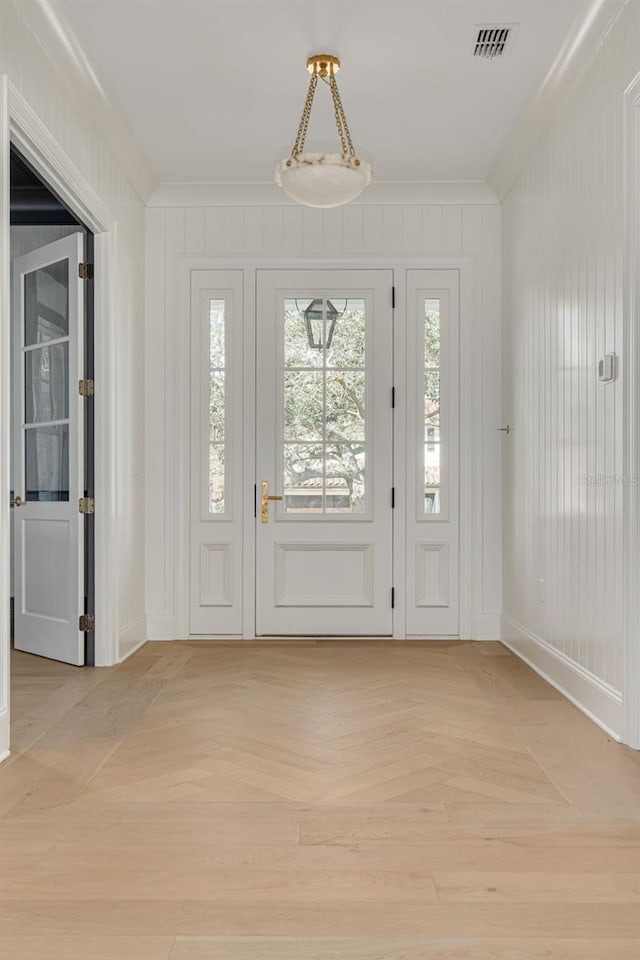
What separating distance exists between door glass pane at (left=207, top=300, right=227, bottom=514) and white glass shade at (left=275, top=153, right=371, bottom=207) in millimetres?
1809

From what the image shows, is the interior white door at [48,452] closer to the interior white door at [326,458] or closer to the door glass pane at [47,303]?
the door glass pane at [47,303]

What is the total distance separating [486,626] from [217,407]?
230 centimetres

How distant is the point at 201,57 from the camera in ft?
11.6

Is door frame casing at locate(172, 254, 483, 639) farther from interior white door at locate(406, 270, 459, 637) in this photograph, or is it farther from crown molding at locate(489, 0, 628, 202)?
crown molding at locate(489, 0, 628, 202)

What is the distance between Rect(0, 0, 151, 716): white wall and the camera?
326cm

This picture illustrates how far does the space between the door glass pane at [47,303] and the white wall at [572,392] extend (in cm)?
265

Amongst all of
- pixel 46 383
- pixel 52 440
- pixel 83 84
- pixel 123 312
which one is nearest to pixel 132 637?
pixel 52 440

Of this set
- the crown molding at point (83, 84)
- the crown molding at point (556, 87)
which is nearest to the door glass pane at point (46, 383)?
the crown molding at point (83, 84)

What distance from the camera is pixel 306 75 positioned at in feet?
12.1

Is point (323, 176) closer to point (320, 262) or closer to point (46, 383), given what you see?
point (320, 262)

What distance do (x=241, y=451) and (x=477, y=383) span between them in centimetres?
162

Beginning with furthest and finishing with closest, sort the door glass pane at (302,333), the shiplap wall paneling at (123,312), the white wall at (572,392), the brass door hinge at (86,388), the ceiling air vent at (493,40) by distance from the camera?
the door glass pane at (302,333), the brass door hinge at (86,388), the shiplap wall paneling at (123,312), the ceiling air vent at (493,40), the white wall at (572,392)

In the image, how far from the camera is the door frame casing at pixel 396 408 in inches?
197

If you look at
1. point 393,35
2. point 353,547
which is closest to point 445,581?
point 353,547
